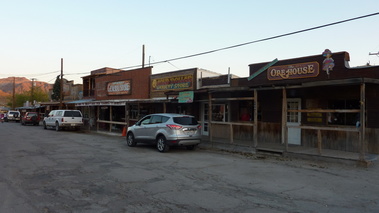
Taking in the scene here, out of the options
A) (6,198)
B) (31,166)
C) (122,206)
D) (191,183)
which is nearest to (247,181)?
(191,183)

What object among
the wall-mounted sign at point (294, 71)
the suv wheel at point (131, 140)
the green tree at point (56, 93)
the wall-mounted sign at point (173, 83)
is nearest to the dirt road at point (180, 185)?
the suv wheel at point (131, 140)

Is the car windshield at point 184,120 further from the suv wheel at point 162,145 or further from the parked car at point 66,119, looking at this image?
the parked car at point 66,119

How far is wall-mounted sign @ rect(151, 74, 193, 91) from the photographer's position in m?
18.5

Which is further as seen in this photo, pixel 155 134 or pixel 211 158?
pixel 155 134

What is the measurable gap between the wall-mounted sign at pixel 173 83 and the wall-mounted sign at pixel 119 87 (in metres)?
3.66

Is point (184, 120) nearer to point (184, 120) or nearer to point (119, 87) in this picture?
point (184, 120)

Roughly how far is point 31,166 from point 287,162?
28.5 ft

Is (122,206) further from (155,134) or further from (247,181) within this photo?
(155,134)

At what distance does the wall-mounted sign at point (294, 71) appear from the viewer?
41.7 feet

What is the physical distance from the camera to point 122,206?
204 inches

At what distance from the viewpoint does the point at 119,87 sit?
2536 cm

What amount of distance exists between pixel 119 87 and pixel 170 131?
14.8m

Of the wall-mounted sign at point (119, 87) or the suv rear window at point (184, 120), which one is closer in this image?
the suv rear window at point (184, 120)

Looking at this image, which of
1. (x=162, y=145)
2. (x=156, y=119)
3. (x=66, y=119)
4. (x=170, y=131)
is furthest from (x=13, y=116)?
(x=170, y=131)
